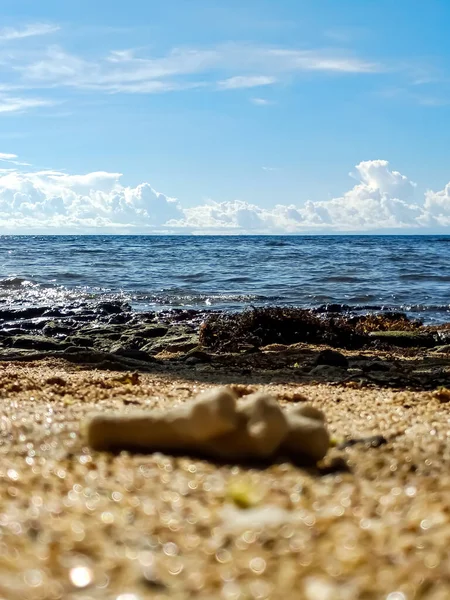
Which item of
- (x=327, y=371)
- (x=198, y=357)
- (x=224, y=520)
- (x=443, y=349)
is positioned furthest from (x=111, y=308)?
(x=224, y=520)

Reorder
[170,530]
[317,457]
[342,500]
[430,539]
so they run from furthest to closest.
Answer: [317,457], [342,500], [170,530], [430,539]

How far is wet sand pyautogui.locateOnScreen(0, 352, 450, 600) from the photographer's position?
135cm

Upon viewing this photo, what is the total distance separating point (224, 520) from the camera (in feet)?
5.70

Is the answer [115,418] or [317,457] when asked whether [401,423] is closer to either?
[317,457]

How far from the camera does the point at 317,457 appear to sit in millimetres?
2305

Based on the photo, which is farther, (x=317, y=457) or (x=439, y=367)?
(x=439, y=367)

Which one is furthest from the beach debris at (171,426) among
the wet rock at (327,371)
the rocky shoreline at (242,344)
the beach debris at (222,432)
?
the wet rock at (327,371)

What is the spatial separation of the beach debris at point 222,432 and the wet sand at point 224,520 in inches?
2.7

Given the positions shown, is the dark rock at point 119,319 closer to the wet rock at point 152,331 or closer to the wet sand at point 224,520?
the wet rock at point 152,331

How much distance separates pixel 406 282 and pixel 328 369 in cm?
1424

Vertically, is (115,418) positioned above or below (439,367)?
above

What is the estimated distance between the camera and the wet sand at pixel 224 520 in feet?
4.43

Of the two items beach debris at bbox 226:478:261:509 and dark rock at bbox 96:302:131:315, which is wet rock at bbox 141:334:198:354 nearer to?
dark rock at bbox 96:302:131:315

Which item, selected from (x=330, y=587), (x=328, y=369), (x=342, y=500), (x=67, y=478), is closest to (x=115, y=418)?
(x=67, y=478)
